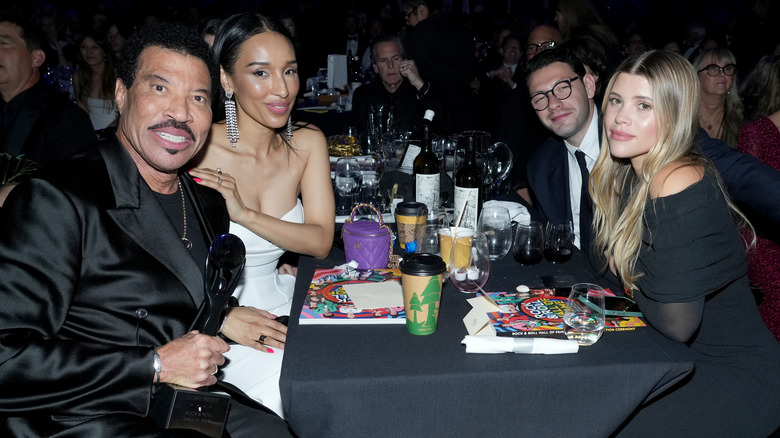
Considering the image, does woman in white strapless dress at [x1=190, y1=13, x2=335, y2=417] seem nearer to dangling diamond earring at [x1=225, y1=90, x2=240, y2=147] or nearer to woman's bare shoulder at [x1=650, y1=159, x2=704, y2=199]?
dangling diamond earring at [x1=225, y1=90, x2=240, y2=147]

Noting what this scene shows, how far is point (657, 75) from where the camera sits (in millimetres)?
1679

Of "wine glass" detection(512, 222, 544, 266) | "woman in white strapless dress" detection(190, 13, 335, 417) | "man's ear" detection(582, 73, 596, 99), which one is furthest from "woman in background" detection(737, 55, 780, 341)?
"woman in white strapless dress" detection(190, 13, 335, 417)

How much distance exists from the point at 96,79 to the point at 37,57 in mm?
2057

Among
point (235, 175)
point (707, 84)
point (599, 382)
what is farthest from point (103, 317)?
point (707, 84)

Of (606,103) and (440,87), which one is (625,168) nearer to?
(606,103)

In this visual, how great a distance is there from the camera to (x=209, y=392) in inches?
56.7

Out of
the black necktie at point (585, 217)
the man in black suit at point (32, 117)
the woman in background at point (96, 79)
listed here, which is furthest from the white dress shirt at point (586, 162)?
the woman in background at point (96, 79)

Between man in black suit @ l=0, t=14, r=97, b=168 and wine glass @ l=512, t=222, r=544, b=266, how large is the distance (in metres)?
2.33

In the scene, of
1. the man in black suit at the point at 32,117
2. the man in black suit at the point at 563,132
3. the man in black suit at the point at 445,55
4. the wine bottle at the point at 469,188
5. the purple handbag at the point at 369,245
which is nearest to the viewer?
the purple handbag at the point at 369,245

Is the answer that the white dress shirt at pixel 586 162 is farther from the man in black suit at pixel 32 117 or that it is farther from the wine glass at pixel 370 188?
the man in black suit at pixel 32 117

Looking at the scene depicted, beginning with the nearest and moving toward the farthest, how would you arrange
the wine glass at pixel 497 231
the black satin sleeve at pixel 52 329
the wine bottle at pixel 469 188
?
1. the black satin sleeve at pixel 52 329
2. the wine glass at pixel 497 231
3. the wine bottle at pixel 469 188

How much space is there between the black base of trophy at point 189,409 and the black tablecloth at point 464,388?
26 centimetres

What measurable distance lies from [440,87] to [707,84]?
7.05 ft

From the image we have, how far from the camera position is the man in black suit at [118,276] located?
122 cm
